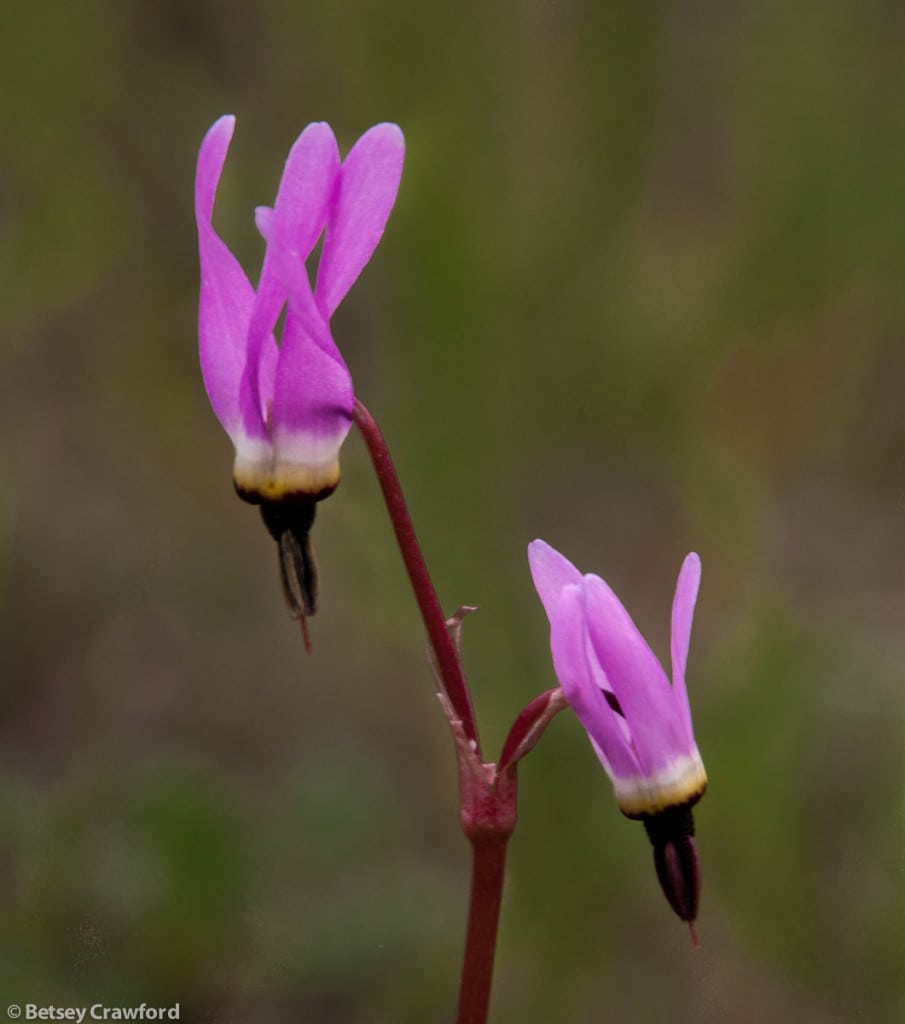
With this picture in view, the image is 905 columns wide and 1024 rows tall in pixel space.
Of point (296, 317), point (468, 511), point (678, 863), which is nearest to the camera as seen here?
point (296, 317)

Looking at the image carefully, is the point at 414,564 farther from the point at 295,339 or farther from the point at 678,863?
the point at 678,863

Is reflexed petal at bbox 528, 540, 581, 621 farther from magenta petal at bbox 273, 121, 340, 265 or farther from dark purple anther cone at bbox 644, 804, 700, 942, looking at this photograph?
magenta petal at bbox 273, 121, 340, 265

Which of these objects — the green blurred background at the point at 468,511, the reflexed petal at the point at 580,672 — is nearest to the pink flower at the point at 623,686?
the reflexed petal at the point at 580,672

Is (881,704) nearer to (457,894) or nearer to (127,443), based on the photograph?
(457,894)

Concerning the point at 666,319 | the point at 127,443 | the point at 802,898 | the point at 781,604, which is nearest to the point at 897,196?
the point at 666,319

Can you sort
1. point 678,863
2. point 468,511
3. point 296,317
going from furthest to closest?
1. point 468,511
2. point 678,863
3. point 296,317

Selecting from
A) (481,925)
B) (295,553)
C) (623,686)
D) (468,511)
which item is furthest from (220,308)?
(468,511)
